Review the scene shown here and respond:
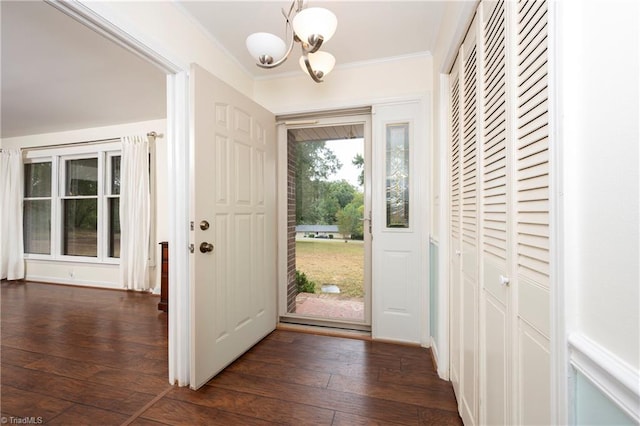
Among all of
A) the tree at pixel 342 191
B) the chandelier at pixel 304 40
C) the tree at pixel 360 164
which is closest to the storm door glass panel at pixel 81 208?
the tree at pixel 342 191

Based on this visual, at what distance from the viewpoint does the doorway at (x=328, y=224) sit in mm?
2582

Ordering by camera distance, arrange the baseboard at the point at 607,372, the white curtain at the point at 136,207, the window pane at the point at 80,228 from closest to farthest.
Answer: the baseboard at the point at 607,372, the white curtain at the point at 136,207, the window pane at the point at 80,228

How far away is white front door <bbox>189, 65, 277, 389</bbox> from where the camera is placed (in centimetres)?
166

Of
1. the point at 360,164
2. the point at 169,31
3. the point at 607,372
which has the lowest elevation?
the point at 607,372

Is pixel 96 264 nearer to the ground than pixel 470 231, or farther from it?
nearer to the ground

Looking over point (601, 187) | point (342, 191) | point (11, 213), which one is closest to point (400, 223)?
point (342, 191)

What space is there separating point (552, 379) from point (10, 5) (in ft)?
10.3

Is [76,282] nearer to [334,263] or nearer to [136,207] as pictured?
[136,207]

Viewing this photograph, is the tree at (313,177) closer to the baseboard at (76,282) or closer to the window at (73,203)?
the window at (73,203)

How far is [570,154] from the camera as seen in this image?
1.90 ft

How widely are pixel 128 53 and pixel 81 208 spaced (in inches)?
126

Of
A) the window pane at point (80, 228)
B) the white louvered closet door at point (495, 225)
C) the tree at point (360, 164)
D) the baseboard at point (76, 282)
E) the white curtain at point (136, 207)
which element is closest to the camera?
the white louvered closet door at point (495, 225)

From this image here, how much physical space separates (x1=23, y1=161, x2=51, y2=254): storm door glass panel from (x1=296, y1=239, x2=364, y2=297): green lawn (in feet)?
14.9

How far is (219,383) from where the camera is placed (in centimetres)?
174
